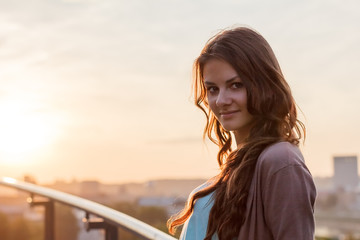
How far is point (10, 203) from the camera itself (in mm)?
3691

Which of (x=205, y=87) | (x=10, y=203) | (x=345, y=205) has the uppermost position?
(x=205, y=87)

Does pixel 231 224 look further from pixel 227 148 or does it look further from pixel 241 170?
pixel 227 148

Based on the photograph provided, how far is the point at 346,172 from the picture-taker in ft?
222

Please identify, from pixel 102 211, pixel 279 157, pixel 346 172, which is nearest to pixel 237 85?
pixel 279 157

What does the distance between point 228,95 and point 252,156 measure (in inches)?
7.7

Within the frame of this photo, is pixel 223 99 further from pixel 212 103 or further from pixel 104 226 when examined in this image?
pixel 104 226

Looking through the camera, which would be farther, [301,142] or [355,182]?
[355,182]

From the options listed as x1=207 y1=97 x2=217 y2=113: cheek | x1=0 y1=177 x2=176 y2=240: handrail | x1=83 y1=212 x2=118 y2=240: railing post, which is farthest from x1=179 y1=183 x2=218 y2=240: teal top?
x1=83 y1=212 x2=118 y2=240: railing post

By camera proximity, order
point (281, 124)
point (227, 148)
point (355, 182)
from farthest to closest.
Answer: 1. point (355, 182)
2. point (227, 148)
3. point (281, 124)

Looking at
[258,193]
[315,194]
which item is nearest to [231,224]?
[258,193]

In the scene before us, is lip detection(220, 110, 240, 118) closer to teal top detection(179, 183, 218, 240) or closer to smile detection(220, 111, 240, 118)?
smile detection(220, 111, 240, 118)

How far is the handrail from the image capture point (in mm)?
1698

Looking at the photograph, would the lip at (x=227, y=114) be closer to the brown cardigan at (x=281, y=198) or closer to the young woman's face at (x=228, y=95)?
the young woman's face at (x=228, y=95)

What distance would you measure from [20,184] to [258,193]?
7.48 feet
